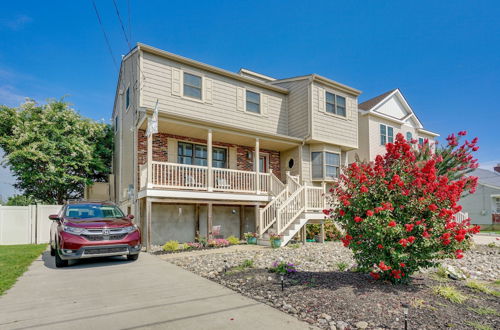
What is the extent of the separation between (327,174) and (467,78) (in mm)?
9453

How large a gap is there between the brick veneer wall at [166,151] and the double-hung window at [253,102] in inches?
73.7

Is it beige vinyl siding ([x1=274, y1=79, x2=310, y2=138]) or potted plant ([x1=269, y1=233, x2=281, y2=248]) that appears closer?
potted plant ([x1=269, y1=233, x2=281, y2=248])

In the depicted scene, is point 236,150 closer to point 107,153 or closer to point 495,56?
point 107,153

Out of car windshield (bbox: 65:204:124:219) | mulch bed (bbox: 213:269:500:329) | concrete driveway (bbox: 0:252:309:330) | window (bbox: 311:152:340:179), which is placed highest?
window (bbox: 311:152:340:179)

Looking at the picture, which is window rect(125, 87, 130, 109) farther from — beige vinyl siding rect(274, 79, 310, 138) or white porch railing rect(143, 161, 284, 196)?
beige vinyl siding rect(274, 79, 310, 138)

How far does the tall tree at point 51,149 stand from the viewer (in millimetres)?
15305

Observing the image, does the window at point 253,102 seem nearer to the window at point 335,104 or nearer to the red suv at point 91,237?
the window at point 335,104

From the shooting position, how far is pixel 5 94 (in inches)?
626

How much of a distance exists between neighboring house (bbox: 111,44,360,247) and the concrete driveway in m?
4.42

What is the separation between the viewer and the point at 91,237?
23.9ft

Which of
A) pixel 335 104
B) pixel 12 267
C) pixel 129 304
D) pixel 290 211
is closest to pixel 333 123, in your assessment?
pixel 335 104

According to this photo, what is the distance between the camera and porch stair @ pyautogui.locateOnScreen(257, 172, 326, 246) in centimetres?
1105

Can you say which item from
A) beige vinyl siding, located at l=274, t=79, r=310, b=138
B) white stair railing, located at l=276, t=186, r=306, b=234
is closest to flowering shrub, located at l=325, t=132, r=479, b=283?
white stair railing, located at l=276, t=186, r=306, b=234

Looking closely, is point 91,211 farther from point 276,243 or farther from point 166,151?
point 276,243
